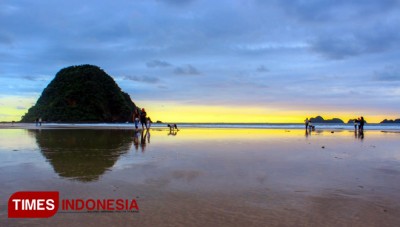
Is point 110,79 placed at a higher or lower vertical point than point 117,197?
higher

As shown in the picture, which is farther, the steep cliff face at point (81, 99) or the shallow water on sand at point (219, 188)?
the steep cliff face at point (81, 99)

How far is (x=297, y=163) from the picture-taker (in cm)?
1060

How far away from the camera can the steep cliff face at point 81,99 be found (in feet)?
368

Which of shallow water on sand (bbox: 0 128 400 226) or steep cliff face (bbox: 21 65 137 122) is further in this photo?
steep cliff face (bbox: 21 65 137 122)

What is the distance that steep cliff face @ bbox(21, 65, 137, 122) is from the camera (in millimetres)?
112125

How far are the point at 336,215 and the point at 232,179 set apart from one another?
10.1 ft

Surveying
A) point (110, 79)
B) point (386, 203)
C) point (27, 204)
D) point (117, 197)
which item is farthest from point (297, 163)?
point (110, 79)

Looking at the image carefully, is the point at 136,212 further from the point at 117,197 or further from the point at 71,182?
the point at 71,182

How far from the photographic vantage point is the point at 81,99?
118 meters

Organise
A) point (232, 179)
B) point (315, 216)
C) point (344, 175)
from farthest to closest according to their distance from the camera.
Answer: point (344, 175)
point (232, 179)
point (315, 216)

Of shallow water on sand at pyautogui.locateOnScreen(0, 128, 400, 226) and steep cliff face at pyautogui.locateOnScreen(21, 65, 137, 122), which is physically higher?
steep cliff face at pyautogui.locateOnScreen(21, 65, 137, 122)

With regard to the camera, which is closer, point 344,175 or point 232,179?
point 232,179

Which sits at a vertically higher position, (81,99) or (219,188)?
(81,99)

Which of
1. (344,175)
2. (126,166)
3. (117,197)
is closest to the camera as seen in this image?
(117,197)
